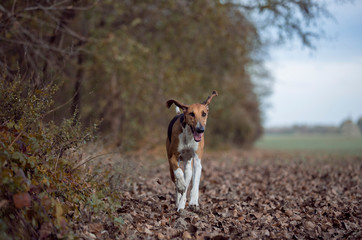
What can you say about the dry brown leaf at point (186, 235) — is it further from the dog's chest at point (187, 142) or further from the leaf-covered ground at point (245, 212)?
the dog's chest at point (187, 142)

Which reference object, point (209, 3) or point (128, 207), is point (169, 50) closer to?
point (209, 3)

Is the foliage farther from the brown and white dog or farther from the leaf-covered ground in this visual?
the brown and white dog

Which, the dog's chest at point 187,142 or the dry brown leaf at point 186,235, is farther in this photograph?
the dog's chest at point 187,142

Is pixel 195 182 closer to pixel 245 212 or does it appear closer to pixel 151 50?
pixel 245 212

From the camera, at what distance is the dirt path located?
16.0 feet

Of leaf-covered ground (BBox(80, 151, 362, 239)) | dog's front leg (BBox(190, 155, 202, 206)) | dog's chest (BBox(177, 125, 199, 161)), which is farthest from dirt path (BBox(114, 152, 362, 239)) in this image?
dog's chest (BBox(177, 125, 199, 161))

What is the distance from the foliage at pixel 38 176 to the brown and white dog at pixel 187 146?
1.13 meters

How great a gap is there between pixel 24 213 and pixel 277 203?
4521 millimetres

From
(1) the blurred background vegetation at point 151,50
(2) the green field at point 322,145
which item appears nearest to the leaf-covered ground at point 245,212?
(1) the blurred background vegetation at point 151,50

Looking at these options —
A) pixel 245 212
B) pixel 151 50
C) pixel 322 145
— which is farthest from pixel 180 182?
pixel 322 145

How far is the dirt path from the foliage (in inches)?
28.0

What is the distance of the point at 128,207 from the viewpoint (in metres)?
5.61

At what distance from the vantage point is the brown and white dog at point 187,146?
215 inches

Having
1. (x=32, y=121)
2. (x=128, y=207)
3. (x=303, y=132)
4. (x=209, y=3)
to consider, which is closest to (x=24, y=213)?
(x=32, y=121)
